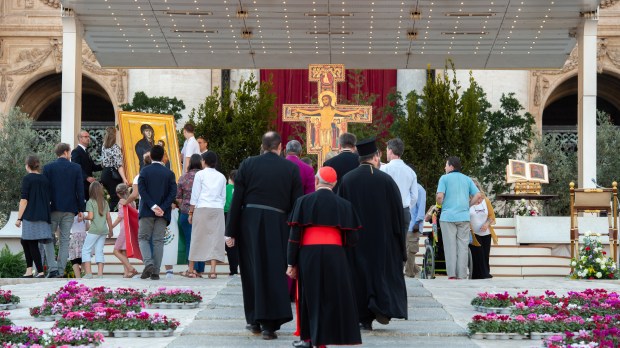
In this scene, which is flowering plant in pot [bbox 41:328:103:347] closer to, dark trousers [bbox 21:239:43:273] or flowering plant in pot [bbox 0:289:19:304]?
flowering plant in pot [bbox 0:289:19:304]

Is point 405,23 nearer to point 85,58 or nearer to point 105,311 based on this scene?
point 105,311

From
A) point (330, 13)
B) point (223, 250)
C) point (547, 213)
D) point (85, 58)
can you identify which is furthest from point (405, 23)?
point (85, 58)

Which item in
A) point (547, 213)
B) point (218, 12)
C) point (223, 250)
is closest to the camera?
point (223, 250)

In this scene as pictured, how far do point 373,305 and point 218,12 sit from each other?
11.3m

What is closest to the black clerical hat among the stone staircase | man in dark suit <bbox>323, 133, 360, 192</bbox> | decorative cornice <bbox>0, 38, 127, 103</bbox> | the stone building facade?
man in dark suit <bbox>323, 133, 360, 192</bbox>

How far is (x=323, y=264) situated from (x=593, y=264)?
8.98 meters

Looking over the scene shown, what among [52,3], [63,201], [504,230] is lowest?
Result: [504,230]

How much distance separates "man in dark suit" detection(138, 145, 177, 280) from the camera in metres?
15.2

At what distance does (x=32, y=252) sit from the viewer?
52.7 feet

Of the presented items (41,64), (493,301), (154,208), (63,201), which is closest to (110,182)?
(63,201)

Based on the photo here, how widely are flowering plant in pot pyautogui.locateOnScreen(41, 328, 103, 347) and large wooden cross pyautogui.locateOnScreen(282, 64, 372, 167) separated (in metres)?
13.6

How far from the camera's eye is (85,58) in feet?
109

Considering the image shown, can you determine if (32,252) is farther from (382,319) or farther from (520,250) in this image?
(520,250)

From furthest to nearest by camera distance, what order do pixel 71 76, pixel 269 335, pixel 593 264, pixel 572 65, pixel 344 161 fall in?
pixel 572 65, pixel 71 76, pixel 593 264, pixel 344 161, pixel 269 335
